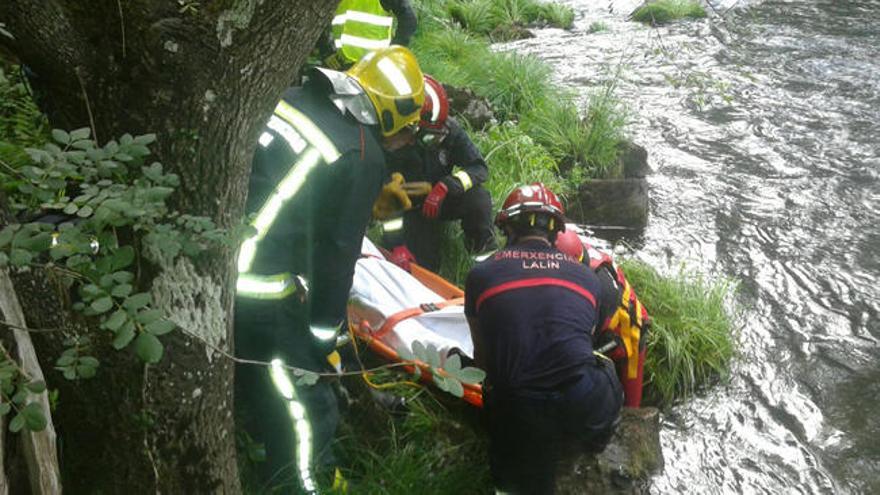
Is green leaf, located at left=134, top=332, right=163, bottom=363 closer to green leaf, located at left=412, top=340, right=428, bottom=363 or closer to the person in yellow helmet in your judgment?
green leaf, located at left=412, top=340, right=428, bottom=363

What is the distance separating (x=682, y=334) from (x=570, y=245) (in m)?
1.33

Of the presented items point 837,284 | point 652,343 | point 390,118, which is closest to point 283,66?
point 390,118

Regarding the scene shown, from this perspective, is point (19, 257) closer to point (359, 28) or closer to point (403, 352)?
point (403, 352)

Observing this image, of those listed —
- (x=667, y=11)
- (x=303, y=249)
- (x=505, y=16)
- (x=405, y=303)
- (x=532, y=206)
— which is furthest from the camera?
(x=667, y=11)

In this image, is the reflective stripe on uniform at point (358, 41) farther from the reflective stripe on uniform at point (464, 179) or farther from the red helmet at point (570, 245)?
the red helmet at point (570, 245)

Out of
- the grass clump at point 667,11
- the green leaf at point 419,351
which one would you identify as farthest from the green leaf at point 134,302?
the grass clump at point 667,11

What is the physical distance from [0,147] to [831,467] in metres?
4.37

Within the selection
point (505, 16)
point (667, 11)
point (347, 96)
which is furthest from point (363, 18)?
point (667, 11)

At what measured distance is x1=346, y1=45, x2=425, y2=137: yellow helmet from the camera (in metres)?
3.27

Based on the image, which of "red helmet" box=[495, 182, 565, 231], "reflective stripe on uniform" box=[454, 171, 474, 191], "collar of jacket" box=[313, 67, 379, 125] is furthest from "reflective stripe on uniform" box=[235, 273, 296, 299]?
"reflective stripe on uniform" box=[454, 171, 474, 191]

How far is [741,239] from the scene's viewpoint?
21.9 feet

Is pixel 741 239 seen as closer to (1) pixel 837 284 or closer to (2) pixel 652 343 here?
(1) pixel 837 284

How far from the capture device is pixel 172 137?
5.79 feet

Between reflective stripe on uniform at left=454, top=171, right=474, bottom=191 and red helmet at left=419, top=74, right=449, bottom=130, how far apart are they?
417 mm
